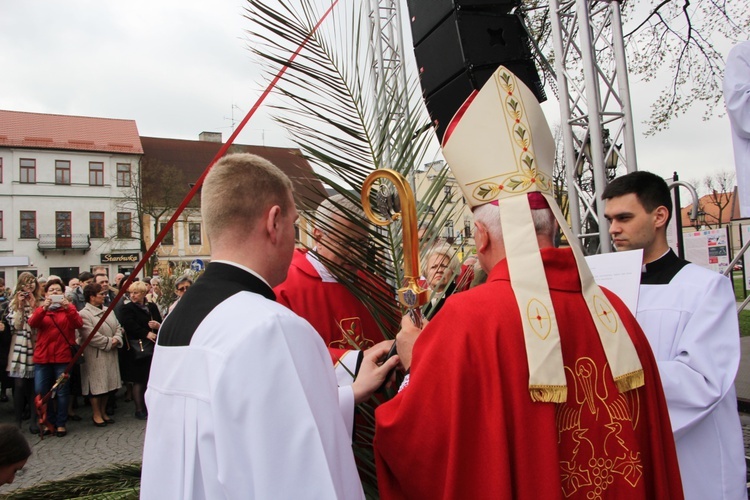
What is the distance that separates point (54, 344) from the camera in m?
6.79

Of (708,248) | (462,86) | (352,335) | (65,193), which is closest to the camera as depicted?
(352,335)

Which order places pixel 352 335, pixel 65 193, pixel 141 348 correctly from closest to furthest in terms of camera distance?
pixel 352 335, pixel 141 348, pixel 65 193

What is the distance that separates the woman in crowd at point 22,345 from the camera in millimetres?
6895

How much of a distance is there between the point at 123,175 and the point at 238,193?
125ft

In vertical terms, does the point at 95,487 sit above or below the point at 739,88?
below

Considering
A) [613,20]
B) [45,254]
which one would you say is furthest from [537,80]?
[45,254]

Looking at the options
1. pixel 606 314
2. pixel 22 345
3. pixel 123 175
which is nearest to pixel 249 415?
pixel 606 314

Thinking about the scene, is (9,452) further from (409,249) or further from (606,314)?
(606,314)

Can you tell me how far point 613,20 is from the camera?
4.39 meters

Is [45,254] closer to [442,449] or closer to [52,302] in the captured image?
[52,302]

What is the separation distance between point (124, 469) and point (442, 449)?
1.86 m

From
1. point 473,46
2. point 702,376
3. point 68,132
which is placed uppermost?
point 68,132

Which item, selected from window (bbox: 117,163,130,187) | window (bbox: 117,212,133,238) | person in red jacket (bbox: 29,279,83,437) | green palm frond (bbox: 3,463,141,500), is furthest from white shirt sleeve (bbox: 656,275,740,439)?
window (bbox: 117,163,130,187)

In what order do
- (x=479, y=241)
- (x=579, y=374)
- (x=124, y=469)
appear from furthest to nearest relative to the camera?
(x=124, y=469) → (x=479, y=241) → (x=579, y=374)
